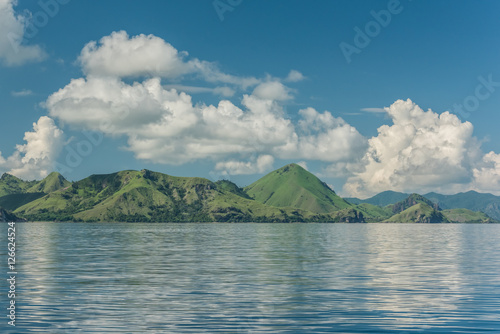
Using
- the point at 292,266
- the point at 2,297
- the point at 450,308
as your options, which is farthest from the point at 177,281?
the point at 450,308

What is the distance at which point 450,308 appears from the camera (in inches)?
1877

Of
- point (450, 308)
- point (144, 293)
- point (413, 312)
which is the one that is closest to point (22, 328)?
point (144, 293)

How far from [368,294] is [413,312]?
987 cm

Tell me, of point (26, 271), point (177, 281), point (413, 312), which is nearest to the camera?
point (413, 312)

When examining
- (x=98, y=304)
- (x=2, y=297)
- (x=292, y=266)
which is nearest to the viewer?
(x=98, y=304)

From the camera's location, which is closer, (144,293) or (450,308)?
(450,308)

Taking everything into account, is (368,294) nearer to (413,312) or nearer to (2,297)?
(413,312)

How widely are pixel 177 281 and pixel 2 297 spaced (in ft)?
71.5

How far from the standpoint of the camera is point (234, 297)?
2077 inches

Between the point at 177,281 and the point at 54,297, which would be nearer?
the point at 54,297

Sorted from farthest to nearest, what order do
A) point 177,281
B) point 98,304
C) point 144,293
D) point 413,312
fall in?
point 177,281, point 144,293, point 98,304, point 413,312

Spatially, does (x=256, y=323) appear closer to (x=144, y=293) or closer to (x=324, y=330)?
(x=324, y=330)

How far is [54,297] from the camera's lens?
52.1 meters

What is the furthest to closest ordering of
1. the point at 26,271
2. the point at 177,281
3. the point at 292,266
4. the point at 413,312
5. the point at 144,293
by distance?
1. the point at 292,266
2. the point at 26,271
3. the point at 177,281
4. the point at 144,293
5. the point at 413,312
